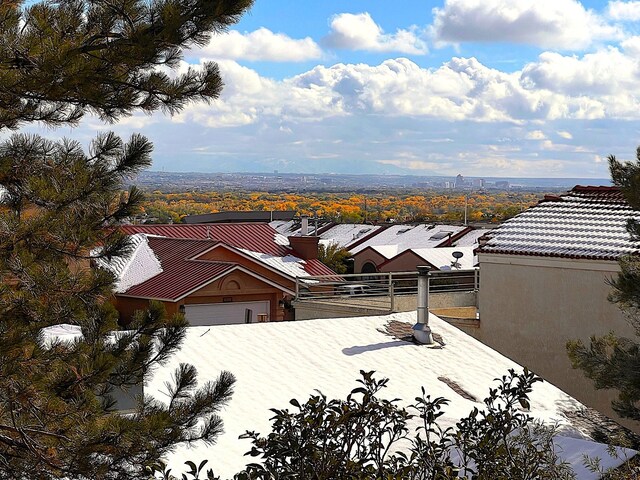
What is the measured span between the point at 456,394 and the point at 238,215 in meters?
53.1

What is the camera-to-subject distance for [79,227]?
292 inches

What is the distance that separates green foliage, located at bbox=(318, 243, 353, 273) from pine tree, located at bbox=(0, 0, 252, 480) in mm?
41981

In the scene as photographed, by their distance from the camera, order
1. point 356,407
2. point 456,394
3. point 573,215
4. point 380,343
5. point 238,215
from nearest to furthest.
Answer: point 356,407 < point 456,394 < point 380,343 < point 573,215 < point 238,215

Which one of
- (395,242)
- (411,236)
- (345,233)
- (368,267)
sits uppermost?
(411,236)

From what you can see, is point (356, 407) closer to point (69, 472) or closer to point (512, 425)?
point (512, 425)

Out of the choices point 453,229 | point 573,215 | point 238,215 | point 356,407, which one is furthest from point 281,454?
point 238,215

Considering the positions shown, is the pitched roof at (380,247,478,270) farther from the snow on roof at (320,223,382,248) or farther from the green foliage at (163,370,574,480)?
the green foliage at (163,370,574,480)

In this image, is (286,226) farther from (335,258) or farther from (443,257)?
(443,257)

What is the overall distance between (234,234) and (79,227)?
94.3ft

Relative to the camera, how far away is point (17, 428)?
755 cm

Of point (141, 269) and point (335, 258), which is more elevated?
point (141, 269)

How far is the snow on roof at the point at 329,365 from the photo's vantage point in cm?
1268

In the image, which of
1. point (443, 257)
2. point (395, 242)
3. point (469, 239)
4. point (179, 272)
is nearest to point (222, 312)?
point (179, 272)

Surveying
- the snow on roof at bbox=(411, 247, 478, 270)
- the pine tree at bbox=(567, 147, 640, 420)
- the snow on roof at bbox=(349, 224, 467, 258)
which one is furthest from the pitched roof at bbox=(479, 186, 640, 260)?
the snow on roof at bbox=(349, 224, 467, 258)
